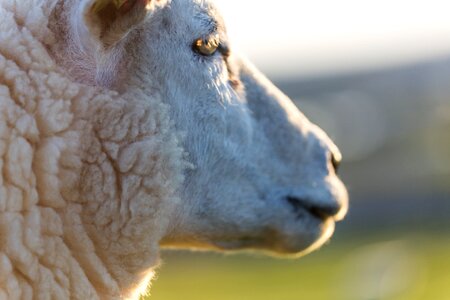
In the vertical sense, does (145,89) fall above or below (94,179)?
above

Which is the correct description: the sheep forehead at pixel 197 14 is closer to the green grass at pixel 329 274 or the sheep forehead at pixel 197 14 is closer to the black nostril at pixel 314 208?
the black nostril at pixel 314 208

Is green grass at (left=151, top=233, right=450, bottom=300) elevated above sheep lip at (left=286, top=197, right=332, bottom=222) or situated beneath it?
elevated above

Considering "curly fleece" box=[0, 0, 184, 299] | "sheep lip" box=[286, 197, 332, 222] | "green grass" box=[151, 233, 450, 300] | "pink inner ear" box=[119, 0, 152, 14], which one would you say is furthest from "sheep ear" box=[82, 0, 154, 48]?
"green grass" box=[151, 233, 450, 300]

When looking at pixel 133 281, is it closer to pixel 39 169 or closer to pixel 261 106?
pixel 39 169

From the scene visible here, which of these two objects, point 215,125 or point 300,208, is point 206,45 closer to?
point 215,125

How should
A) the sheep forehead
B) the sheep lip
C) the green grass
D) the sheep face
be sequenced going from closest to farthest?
the sheep face < the sheep forehead < the sheep lip < the green grass

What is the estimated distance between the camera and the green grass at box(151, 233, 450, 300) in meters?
12.7

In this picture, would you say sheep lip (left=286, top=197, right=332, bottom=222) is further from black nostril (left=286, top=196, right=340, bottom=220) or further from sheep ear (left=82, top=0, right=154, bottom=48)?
sheep ear (left=82, top=0, right=154, bottom=48)

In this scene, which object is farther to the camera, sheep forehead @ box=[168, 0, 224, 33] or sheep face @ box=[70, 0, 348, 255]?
sheep forehead @ box=[168, 0, 224, 33]

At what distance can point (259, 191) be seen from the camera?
14.9 ft

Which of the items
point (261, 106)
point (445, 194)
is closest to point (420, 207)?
point (445, 194)

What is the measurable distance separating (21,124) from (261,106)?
1.04 metres

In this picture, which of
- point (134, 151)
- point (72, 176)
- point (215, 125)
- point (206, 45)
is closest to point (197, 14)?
point (206, 45)

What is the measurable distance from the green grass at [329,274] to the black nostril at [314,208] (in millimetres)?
6021
